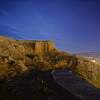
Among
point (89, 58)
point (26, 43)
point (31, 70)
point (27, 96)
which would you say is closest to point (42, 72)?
point (31, 70)

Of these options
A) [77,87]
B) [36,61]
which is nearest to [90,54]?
[36,61]

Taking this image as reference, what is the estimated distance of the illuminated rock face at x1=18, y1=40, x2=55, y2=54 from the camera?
29.9m

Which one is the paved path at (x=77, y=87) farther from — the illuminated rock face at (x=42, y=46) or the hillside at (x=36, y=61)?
the illuminated rock face at (x=42, y=46)

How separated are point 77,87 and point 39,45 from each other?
17.0 m

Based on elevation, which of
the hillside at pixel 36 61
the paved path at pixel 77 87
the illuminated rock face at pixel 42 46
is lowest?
the paved path at pixel 77 87

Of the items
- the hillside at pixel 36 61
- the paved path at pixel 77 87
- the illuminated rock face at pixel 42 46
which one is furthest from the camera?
the illuminated rock face at pixel 42 46

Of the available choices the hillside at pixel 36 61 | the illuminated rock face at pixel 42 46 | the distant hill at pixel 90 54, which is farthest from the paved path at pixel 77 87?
the illuminated rock face at pixel 42 46

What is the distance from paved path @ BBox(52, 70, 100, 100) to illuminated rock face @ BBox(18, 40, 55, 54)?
1244 cm

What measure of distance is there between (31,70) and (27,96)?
7.40 meters

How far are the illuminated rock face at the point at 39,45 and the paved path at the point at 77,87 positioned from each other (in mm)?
12440

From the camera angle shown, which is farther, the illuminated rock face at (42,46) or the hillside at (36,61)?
the illuminated rock face at (42,46)

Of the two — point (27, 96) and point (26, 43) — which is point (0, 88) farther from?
point (26, 43)

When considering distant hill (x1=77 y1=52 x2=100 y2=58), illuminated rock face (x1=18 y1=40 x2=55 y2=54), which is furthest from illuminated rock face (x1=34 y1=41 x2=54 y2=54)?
distant hill (x1=77 y1=52 x2=100 y2=58)

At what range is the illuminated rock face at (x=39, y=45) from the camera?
98.2 ft
